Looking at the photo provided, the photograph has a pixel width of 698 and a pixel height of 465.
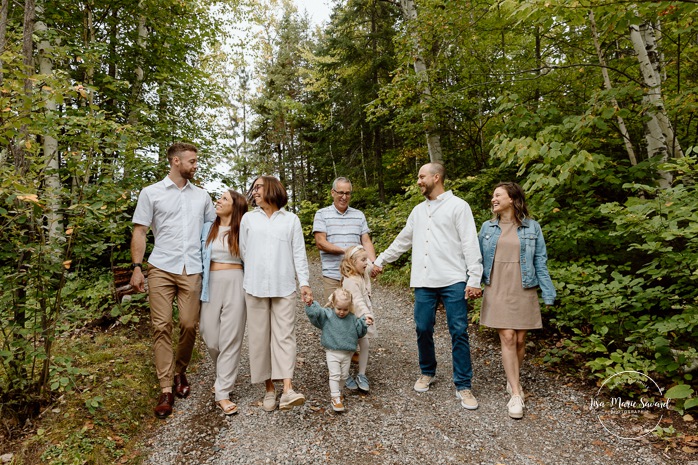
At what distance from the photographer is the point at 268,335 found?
3.85 m

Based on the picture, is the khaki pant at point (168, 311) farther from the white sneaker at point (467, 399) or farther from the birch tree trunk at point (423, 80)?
the birch tree trunk at point (423, 80)

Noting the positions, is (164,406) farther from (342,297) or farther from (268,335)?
(342,297)

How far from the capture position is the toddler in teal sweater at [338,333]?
373cm

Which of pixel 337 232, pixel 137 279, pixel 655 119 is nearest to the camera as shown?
pixel 137 279

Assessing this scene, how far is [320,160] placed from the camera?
63.0ft

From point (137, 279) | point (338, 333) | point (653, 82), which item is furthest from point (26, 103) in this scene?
point (653, 82)

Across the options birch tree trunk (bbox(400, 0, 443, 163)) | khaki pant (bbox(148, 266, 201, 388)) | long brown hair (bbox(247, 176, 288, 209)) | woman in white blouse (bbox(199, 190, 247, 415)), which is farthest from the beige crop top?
birch tree trunk (bbox(400, 0, 443, 163))

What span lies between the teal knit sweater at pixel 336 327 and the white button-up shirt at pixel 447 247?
786mm

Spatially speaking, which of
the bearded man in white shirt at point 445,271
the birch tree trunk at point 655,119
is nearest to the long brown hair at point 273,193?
the bearded man in white shirt at point 445,271

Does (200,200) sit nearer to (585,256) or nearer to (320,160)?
(585,256)

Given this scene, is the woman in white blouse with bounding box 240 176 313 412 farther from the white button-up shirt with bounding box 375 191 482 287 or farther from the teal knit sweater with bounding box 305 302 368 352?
the white button-up shirt with bounding box 375 191 482 287

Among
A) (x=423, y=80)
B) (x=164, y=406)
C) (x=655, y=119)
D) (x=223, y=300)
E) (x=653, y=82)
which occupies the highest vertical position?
(x=423, y=80)

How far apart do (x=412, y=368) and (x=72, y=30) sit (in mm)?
9139

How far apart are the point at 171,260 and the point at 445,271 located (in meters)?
2.85
